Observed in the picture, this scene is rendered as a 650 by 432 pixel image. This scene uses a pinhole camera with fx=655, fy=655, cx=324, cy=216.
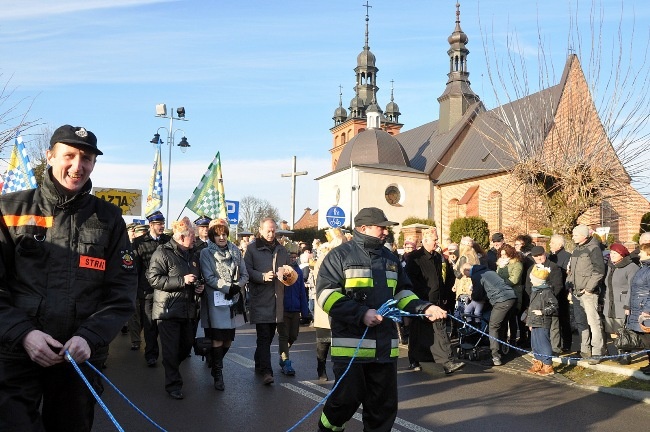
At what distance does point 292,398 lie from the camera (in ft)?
25.7

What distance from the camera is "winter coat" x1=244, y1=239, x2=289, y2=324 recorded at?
355 inches

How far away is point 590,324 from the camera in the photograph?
10.5 meters

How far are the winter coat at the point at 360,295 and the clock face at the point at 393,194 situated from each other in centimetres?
5615

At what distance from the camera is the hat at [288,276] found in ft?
29.6

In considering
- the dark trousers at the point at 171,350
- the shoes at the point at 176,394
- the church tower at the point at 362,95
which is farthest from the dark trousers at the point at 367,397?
the church tower at the point at 362,95

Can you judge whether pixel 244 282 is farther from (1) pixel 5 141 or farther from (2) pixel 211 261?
(1) pixel 5 141

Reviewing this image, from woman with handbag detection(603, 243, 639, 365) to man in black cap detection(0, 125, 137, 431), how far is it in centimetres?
878

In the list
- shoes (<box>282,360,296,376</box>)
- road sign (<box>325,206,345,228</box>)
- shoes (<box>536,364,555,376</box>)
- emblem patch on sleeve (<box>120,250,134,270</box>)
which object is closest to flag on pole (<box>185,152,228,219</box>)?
road sign (<box>325,206,345,228</box>)

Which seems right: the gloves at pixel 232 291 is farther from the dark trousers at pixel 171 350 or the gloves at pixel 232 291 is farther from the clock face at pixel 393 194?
the clock face at pixel 393 194

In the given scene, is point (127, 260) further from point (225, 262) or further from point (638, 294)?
point (638, 294)

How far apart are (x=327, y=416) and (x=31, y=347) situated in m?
2.79

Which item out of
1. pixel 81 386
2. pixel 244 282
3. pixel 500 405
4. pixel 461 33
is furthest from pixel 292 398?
pixel 461 33

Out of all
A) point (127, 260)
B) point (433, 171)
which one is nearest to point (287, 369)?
point (127, 260)

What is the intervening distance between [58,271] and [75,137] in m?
0.72
